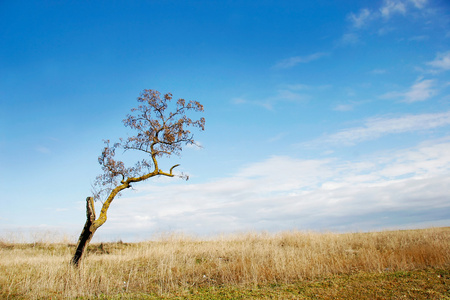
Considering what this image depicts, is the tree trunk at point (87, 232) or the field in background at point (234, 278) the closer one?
the field in background at point (234, 278)

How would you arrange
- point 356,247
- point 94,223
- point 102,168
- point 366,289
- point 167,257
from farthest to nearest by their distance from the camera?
point 356,247, point 102,168, point 167,257, point 94,223, point 366,289

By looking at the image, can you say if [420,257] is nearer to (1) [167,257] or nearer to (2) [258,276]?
(2) [258,276]

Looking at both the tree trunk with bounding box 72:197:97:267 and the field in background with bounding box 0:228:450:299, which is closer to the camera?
the field in background with bounding box 0:228:450:299

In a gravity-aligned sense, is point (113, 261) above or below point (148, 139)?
below

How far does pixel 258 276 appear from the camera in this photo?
31.0ft

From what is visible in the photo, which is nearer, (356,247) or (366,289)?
(366,289)

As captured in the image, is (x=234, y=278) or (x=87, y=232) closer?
(x=234, y=278)

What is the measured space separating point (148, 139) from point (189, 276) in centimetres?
693

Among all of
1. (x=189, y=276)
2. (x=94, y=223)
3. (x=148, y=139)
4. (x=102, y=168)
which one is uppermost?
(x=148, y=139)

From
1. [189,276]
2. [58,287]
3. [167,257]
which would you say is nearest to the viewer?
[58,287]

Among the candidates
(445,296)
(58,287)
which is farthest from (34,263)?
(445,296)

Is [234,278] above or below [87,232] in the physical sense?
below

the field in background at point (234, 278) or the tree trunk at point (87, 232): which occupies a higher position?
the tree trunk at point (87, 232)

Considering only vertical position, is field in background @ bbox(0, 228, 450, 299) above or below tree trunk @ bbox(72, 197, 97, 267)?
below
